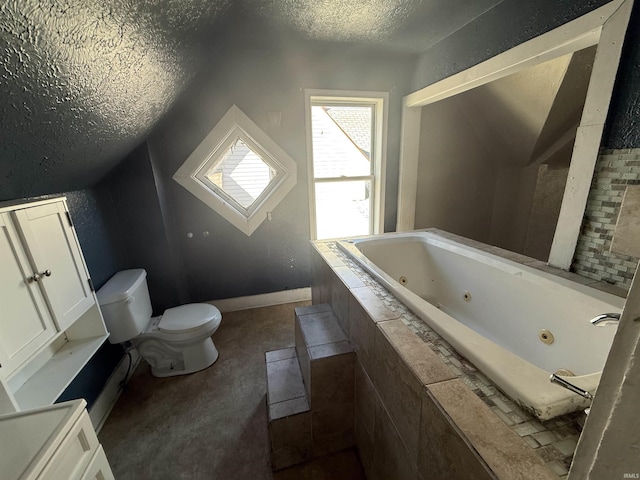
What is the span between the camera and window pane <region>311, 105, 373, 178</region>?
2.46m

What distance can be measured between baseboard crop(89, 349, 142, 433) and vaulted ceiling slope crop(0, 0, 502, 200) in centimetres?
120

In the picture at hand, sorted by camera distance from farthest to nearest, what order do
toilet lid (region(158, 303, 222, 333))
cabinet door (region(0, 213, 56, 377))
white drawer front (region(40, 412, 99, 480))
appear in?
toilet lid (region(158, 303, 222, 333)) → cabinet door (region(0, 213, 56, 377)) → white drawer front (region(40, 412, 99, 480))

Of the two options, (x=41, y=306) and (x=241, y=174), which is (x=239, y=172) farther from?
(x=41, y=306)

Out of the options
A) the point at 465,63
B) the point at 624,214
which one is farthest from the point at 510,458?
the point at 465,63

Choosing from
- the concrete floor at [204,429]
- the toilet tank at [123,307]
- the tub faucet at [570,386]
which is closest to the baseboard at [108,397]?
the concrete floor at [204,429]

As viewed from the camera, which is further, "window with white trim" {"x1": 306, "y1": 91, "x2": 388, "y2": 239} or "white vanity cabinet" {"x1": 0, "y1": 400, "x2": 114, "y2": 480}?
"window with white trim" {"x1": 306, "y1": 91, "x2": 388, "y2": 239}

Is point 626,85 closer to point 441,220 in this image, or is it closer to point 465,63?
point 465,63

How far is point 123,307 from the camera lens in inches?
63.9

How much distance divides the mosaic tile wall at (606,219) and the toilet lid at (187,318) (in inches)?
86.7

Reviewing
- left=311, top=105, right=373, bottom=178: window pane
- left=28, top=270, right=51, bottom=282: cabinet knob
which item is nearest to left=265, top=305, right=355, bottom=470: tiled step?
left=28, top=270, right=51, bottom=282: cabinet knob

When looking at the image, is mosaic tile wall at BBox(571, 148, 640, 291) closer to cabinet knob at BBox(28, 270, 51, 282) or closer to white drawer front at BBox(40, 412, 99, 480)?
white drawer front at BBox(40, 412, 99, 480)

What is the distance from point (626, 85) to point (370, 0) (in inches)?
50.0

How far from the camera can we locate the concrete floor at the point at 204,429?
1.28 metres

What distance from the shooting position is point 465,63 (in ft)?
5.99
